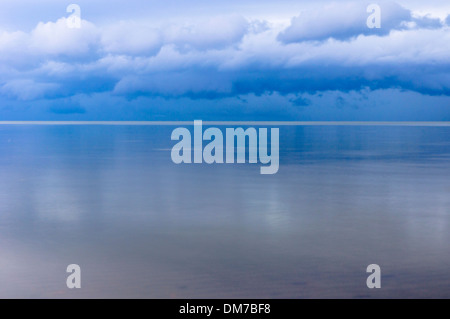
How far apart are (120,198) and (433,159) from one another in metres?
22.7

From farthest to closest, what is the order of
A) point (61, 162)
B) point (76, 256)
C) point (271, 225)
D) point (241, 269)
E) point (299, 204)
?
point (61, 162), point (299, 204), point (271, 225), point (76, 256), point (241, 269)

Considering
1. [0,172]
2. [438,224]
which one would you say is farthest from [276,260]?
[0,172]

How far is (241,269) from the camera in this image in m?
10.8

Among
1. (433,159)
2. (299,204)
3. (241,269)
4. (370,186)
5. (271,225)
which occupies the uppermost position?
(433,159)

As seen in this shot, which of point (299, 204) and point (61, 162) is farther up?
point (61, 162)

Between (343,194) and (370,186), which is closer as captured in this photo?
(343,194)

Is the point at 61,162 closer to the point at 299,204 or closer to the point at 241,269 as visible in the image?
the point at 299,204

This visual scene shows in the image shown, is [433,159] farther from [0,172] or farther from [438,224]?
[0,172]

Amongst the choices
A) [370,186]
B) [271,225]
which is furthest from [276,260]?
[370,186]

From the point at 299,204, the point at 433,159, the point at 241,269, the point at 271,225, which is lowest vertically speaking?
the point at 241,269

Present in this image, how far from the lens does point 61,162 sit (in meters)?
34.3
